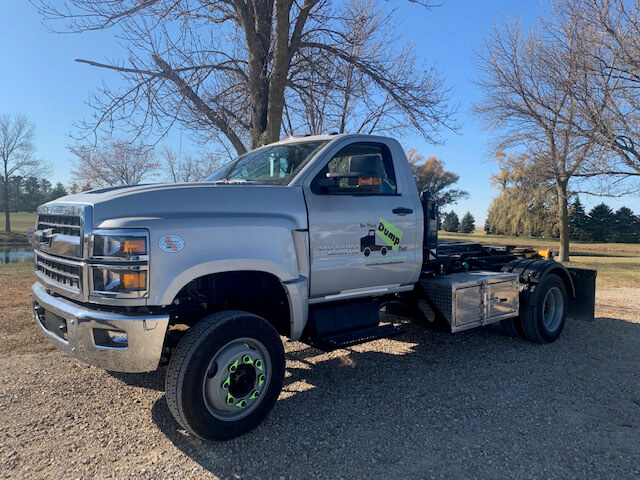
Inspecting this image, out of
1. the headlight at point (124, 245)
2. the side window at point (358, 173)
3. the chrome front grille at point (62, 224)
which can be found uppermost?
the side window at point (358, 173)

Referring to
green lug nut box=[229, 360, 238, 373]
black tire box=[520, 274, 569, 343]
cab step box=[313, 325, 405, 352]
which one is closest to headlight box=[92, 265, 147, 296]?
green lug nut box=[229, 360, 238, 373]

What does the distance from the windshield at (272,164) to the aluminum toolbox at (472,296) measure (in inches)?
76.6

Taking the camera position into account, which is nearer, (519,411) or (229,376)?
(229,376)

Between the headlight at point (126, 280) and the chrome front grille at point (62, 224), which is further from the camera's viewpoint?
the chrome front grille at point (62, 224)

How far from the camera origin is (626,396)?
437cm

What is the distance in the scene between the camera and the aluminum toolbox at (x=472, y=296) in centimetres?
485

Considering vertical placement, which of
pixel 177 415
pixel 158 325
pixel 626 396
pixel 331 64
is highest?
pixel 331 64

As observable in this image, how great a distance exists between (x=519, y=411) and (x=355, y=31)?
366 inches

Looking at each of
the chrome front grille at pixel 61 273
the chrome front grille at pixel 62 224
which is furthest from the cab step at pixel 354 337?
the chrome front grille at pixel 62 224

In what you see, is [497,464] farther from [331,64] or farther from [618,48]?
[618,48]

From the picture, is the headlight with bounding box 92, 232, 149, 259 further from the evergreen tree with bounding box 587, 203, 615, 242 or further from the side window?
the evergreen tree with bounding box 587, 203, 615, 242

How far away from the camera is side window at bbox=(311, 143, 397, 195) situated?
3.97 m

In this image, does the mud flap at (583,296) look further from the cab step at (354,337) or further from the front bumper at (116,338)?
the front bumper at (116,338)

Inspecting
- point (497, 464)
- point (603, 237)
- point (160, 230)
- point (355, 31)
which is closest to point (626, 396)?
point (497, 464)
